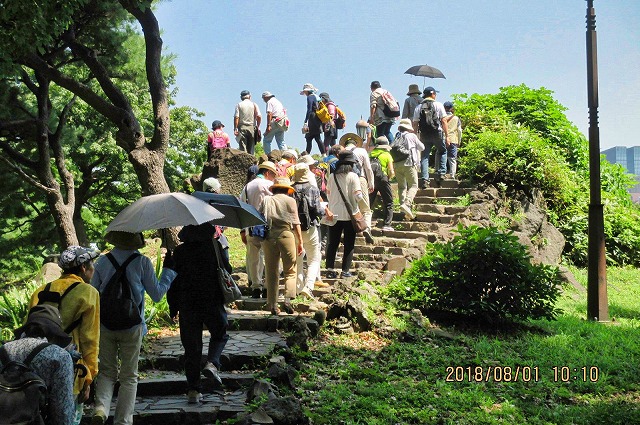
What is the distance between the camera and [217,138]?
17.8 meters

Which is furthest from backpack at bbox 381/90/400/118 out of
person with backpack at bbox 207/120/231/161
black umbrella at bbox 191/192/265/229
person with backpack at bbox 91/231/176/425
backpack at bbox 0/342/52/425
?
backpack at bbox 0/342/52/425

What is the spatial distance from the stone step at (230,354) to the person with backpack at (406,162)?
667 centimetres

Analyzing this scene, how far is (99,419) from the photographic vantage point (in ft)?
18.4

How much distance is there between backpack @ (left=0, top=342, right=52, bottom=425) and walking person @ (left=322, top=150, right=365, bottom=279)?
24.2 ft

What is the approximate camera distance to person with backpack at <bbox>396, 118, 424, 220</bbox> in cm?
1438

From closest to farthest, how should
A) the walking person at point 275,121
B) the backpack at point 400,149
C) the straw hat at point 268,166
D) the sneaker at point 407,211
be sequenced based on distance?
the straw hat at point 268,166 → the backpack at point 400,149 → the sneaker at point 407,211 → the walking person at point 275,121

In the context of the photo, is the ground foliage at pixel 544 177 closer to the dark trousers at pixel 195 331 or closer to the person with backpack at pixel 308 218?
the person with backpack at pixel 308 218

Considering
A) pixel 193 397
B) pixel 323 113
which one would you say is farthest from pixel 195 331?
pixel 323 113

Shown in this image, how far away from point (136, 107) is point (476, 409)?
2189 centimetres

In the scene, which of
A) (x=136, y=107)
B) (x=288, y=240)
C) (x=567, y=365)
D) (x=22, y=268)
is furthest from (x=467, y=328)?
(x=22, y=268)

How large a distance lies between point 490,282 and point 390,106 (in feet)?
25.4

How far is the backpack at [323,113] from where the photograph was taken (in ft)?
56.9

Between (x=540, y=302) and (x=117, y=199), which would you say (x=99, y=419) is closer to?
(x=540, y=302)

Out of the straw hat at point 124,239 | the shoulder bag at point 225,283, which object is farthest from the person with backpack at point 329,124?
the straw hat at point 124,239
